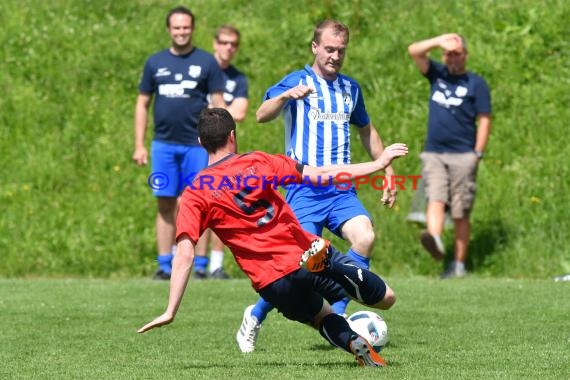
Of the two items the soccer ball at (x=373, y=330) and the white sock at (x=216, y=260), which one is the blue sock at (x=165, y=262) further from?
the soccer ball at (x=373, y=330)

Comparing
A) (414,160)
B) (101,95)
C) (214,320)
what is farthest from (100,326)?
(101,95)

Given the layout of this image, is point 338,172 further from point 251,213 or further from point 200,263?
point 200,263

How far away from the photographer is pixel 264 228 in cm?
608

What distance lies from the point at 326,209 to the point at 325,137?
0.48 metres

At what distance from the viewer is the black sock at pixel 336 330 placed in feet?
20.2

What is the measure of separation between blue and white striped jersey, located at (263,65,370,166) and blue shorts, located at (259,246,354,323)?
1404mm

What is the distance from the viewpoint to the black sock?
20.2ft

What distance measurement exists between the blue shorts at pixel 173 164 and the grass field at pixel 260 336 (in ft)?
3.15

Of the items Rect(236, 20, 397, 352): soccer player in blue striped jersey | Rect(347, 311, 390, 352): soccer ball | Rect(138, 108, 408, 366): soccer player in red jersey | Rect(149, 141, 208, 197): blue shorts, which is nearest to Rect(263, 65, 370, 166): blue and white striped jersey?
Rect(236, 20, 397, 352): soccer player in blue striped jersey

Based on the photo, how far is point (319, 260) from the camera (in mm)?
5918

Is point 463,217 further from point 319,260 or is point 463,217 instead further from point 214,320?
point 319,260

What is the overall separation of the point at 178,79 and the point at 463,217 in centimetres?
314

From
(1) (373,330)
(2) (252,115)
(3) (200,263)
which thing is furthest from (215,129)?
(2) (252,115)

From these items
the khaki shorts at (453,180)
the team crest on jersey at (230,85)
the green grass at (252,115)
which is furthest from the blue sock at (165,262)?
the khaki shorts at (453,180)
